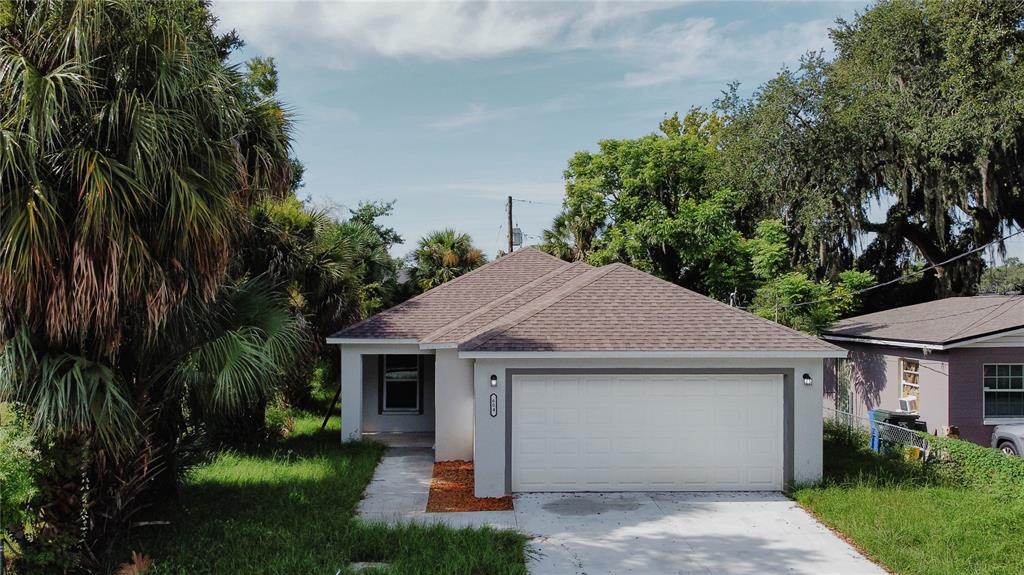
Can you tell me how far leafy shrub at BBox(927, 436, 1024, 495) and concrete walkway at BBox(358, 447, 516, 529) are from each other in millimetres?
A: 6790

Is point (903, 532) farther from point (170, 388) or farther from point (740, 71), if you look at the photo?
point (740, 71)

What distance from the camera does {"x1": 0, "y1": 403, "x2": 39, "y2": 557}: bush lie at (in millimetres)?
6258

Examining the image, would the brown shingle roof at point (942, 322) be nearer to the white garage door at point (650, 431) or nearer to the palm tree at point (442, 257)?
the white garage door at point (650, 431)

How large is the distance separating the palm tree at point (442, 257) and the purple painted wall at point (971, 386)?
47.3 ft

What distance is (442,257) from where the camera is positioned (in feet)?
76.3

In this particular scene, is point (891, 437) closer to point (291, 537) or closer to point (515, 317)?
point (515, 317)

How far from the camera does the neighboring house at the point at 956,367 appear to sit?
46.0ft

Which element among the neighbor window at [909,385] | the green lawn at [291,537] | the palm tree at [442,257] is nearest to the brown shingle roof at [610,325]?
the green lawn at [291,537]

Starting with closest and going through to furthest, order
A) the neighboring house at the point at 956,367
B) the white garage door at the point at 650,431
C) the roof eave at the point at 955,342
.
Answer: the white garage door at the point at 650,431
the roof eave at the point at 955,342
the neighboring house at the point at 956,367

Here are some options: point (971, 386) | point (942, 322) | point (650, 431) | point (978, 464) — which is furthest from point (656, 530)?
point (942, 322)

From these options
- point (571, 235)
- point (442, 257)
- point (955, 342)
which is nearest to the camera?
point (955, 342)

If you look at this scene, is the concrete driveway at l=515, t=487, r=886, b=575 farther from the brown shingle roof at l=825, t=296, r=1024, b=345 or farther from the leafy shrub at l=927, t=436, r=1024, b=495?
the brown shingle roof at l=825, t=296, r=1024, b=345

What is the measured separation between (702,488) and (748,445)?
965 millimetres

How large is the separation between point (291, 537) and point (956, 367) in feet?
43.6
